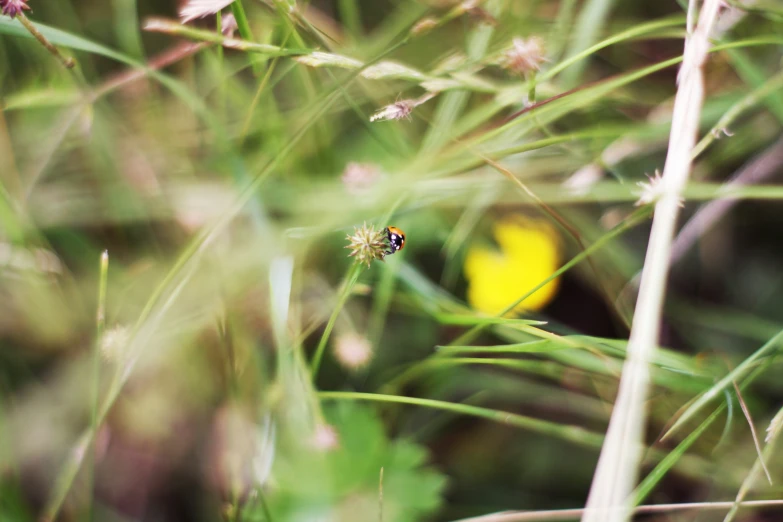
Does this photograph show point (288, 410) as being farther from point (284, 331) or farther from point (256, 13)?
point (256, 13)

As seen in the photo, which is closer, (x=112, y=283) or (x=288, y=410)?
(x=288, y=410)

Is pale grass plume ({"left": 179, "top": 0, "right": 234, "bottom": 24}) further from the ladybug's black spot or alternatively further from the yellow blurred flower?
the yellow blurred flower

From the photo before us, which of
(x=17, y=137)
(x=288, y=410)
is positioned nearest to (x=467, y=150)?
(x=288, y=410)

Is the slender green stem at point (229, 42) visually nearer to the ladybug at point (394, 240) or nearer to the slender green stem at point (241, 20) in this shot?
the slender green stem at point (241, 20)

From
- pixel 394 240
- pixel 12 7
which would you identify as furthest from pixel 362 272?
pixel 12 7

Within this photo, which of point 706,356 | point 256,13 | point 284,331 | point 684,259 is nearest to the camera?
point 284,331

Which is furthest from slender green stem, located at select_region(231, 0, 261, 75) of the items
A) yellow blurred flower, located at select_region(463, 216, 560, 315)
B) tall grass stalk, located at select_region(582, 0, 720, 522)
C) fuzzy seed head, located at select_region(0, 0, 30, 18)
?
yellow blurred flower, located at select_region(463, 216, 560, 315)

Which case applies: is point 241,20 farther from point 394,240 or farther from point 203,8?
point 394,240
